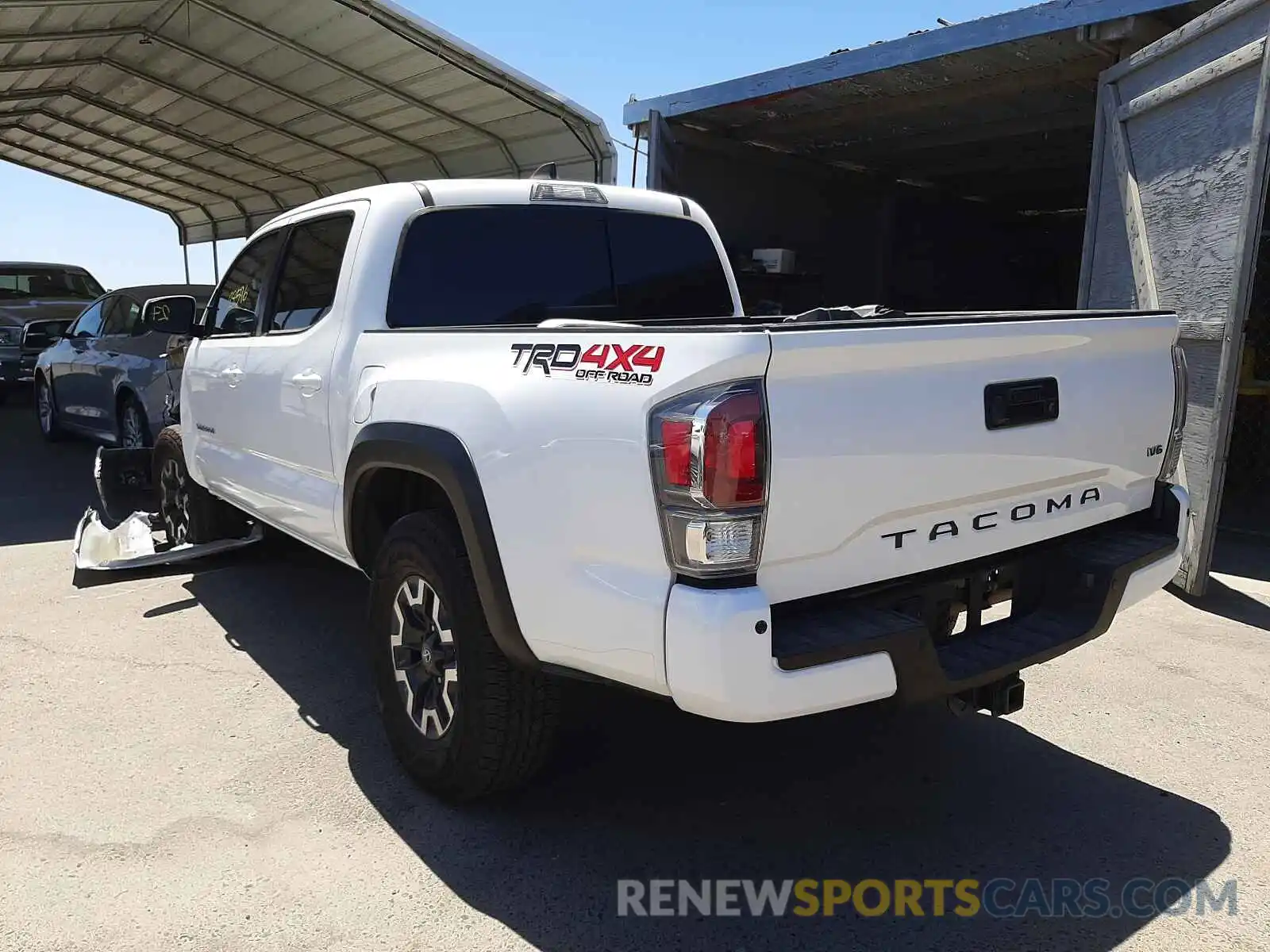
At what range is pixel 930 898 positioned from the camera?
275 cm

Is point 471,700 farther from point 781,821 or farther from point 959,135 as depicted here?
point 959,135

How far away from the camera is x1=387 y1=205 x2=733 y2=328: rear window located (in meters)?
3.68

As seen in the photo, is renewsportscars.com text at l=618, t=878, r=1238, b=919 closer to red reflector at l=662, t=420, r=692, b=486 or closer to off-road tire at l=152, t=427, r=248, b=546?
red reflector at l=662, t=420, r=692, b=486

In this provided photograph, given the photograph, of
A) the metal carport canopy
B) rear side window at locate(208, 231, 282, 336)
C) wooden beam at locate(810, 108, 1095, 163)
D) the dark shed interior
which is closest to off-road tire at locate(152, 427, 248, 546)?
rear side window at locate(208, 231, 282, 336)

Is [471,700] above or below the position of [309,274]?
below

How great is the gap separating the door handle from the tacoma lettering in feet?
7.42

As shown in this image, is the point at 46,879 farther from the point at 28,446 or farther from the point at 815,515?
the point at 28,446

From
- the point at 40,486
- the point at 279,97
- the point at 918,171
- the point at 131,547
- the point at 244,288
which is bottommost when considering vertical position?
the point at 40,486

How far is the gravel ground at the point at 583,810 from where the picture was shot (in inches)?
104

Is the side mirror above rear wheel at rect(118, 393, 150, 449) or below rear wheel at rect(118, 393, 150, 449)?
above

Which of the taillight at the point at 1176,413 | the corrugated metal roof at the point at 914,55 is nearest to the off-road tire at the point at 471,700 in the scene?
the taillight at the point at 1176,413

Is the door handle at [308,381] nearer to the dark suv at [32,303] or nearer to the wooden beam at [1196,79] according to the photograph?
the wooden beam at [1196,79]

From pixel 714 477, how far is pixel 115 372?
827 centimetres

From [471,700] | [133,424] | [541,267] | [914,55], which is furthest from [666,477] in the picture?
[133,424]
